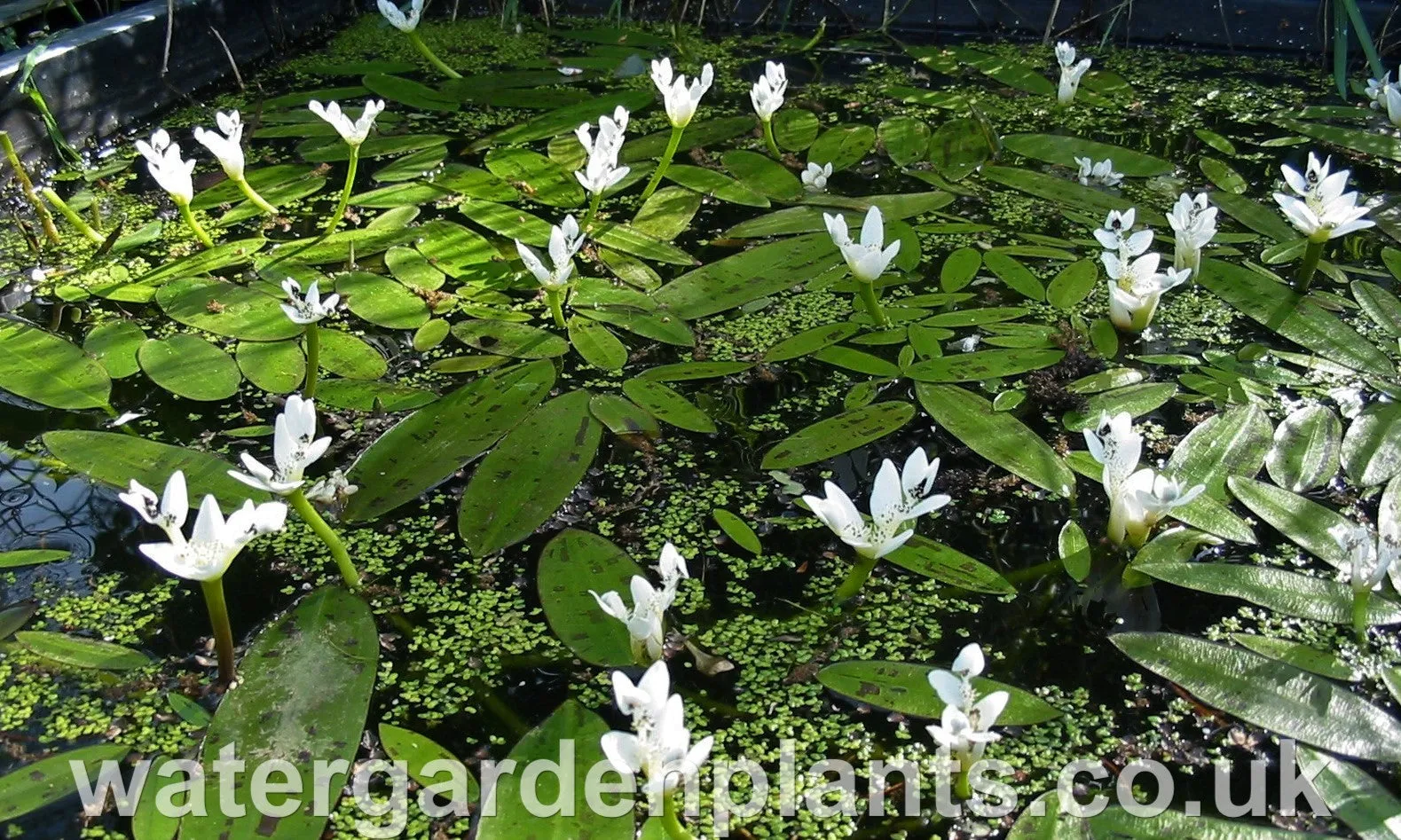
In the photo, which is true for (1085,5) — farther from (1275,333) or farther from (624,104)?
(1275,333)

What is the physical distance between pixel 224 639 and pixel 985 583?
3.01 ft

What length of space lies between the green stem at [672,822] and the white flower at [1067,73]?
2.40 metres

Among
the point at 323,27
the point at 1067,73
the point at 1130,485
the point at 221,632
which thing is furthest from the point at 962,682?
the point at 323,27

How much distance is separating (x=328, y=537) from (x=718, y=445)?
598 mm

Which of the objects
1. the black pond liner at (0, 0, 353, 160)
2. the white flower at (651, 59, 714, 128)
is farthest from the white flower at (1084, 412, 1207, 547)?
the black pond liner at (0, 0, 353, 160)

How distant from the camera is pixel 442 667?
1409 millimetres

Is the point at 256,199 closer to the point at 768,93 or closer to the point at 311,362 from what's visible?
the point at 311,362

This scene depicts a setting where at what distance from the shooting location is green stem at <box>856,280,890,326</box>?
1995 mm

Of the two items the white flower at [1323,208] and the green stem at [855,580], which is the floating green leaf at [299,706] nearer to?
the green stem at [855,580]

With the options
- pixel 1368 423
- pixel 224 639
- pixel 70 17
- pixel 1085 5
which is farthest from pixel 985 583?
pixel 70 17

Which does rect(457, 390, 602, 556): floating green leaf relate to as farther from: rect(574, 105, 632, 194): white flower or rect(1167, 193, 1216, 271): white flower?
rect(1167, 193, 1216, 271): white flower

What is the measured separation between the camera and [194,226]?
2.26 metres

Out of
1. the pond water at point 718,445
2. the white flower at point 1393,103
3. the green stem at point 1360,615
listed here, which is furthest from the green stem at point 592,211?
the white flower at point 1393,103

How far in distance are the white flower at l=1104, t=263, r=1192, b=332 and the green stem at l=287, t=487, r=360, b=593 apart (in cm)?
129
